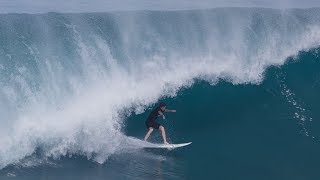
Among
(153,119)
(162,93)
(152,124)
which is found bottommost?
(152,124)

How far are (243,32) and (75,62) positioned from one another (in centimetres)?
711

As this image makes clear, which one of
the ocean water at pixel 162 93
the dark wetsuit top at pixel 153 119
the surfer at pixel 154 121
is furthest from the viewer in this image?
the dark wetsuit top at pixel 153 119

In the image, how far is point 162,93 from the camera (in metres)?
16.6

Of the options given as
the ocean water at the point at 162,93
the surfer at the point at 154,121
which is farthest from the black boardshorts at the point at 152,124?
the ocean water at the point at 162,93

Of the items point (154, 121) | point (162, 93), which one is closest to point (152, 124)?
point (154, 121)

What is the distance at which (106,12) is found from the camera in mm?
20719

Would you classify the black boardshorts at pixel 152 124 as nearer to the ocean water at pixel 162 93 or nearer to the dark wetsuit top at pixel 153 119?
the dark wetsuit top at pixel 153 119

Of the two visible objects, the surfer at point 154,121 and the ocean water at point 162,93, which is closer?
the ocean water at point 162,93

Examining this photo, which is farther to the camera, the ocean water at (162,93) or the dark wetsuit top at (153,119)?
the dark wetsuit top at (153,119)

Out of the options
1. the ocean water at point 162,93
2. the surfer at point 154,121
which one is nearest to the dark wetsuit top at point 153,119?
the surfer at point 154,121

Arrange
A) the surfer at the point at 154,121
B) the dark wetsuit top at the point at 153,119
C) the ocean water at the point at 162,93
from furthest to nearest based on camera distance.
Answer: the dark wetsuit top at the point at 153,119
the surfer at the point at 154,121
the ocean water at the point at 162,93

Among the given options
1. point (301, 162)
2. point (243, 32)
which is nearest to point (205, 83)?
point (243, 32)

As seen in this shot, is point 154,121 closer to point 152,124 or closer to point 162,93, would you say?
point 152,124

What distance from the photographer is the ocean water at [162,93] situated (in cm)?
1258
